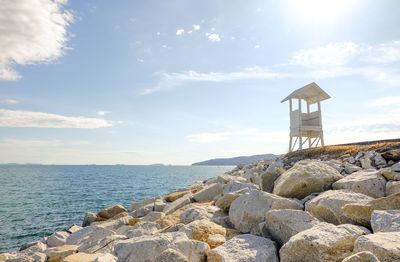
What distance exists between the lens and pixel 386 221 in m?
2.83

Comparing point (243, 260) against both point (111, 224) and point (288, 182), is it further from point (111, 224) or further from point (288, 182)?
point (111, 224)

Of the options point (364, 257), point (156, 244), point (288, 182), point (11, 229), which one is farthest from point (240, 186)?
point (11, 229)

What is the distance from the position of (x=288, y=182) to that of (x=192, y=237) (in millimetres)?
2291

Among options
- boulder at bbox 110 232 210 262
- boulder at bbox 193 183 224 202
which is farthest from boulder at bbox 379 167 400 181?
boulder at bbox 193 183 224 202

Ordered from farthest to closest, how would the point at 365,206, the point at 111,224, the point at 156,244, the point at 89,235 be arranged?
the point at 111,224
the point at 89,235
the point at 156,244
the point at 365,206

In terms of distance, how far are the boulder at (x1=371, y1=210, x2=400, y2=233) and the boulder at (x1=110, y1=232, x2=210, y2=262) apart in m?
2.07

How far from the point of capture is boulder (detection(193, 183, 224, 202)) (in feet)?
26.3

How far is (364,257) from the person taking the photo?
6.79ft

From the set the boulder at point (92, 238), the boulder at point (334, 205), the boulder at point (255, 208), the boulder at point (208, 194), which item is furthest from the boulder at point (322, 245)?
the boulder at point (208, 194)

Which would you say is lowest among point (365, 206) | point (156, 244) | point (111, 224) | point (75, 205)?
point (75, 205)

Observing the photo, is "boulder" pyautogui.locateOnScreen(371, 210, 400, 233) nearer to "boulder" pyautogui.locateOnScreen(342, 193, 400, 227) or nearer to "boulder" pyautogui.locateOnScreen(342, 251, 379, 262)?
"boulder" pyautogui.locateOnScreen(342, 193, 400, 227)

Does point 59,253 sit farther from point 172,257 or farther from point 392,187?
point 392,187

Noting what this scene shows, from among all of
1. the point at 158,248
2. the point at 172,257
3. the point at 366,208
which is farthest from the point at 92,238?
the point at 366,208

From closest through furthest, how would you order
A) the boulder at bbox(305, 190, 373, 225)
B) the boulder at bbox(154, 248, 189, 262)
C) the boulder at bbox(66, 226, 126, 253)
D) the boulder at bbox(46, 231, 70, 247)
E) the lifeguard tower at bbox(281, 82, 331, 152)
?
the boulder at bbox(154, 248, 189, 262)
the boulder at bbox(305, 190, 373, 225)
the boulder at bbox(66, 226, 126, 253)
the boulder at bbox(46, 231, 70, 247)
the lifeguard tower at bbox(281, 82, 331, 152)
